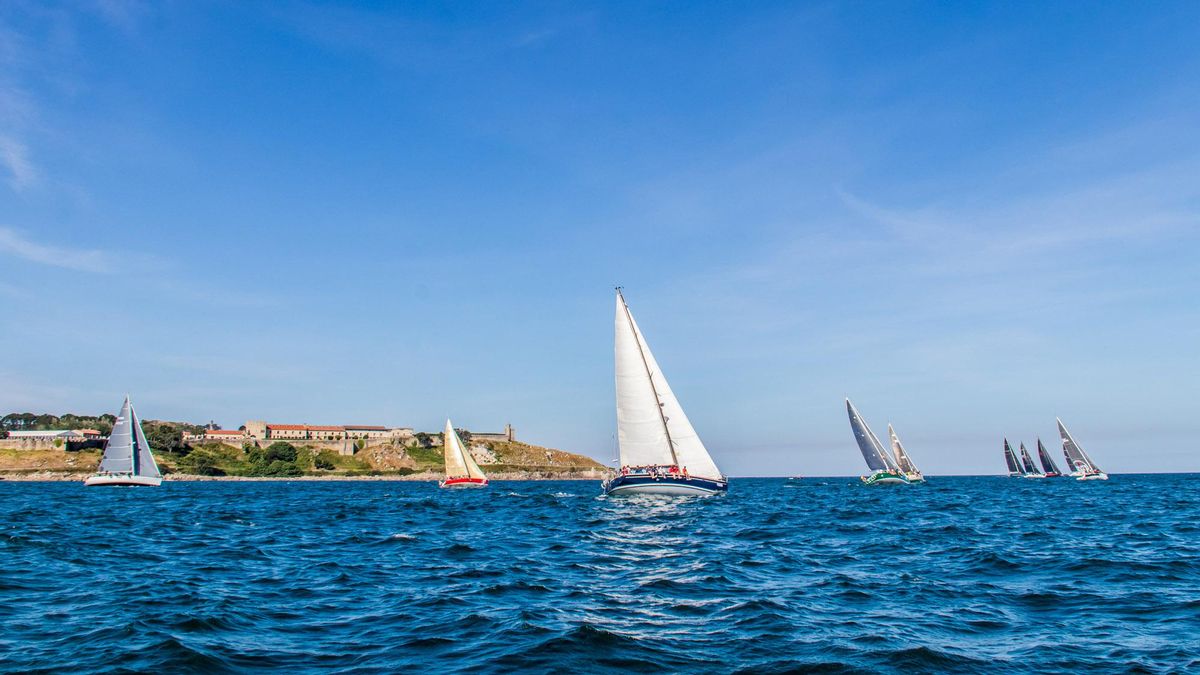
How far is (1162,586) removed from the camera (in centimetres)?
1859

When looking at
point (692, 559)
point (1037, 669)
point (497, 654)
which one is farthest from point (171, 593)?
point (1037, 669)

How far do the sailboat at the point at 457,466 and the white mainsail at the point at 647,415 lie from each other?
62.8 m

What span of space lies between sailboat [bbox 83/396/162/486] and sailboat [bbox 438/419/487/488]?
3949 centimetres

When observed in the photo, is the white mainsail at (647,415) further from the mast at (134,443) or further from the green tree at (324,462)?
the green tree at (324,462)

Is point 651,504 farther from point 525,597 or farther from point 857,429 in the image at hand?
point 857,429

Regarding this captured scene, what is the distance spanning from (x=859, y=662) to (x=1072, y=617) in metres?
6.67

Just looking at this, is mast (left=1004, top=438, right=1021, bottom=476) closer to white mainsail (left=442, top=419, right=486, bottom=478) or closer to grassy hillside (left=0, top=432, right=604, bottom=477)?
white mainsail (left=442, top=419, right=486, bottom=478)

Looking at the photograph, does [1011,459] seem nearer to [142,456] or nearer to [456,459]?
[456,459]

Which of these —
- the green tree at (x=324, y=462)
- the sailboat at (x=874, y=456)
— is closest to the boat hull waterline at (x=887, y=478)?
the sailboat at (x=874, y=456)

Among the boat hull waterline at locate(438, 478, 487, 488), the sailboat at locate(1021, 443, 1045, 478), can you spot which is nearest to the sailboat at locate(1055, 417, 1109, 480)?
the sailboat at locate(1021, 443, 1045, 478)

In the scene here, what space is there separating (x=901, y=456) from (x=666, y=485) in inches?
3164

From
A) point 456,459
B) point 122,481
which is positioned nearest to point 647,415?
point 456,459

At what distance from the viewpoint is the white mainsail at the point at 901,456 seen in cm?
11944

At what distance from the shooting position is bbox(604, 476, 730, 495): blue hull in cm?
5334
